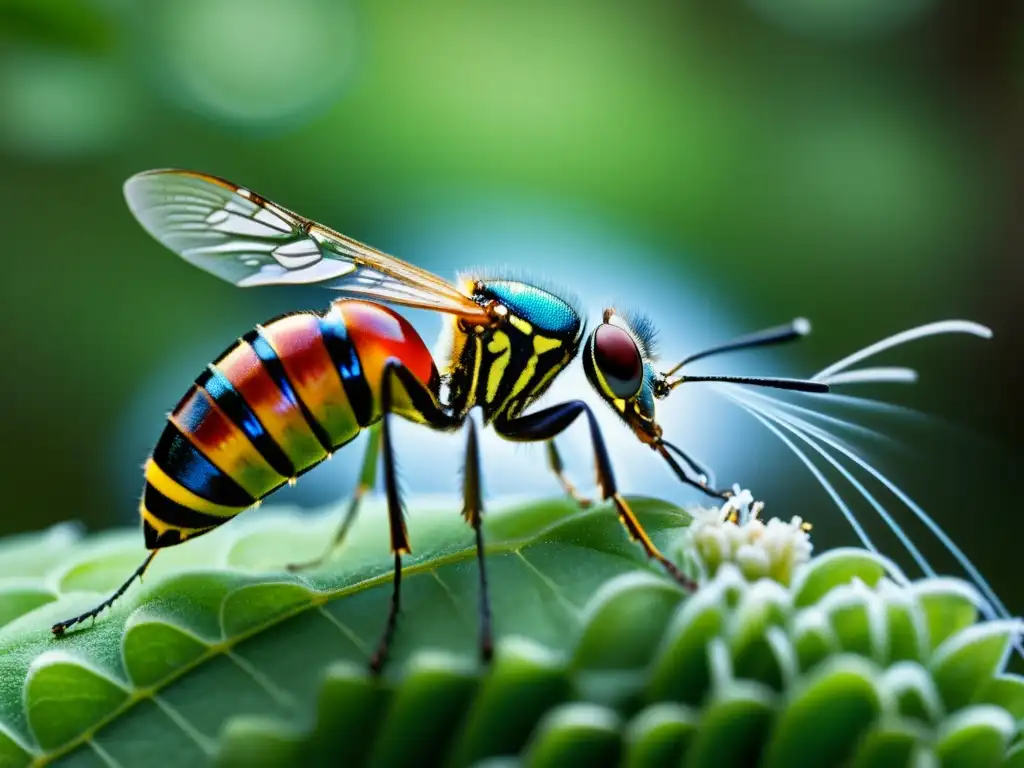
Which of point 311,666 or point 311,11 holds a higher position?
point 311,11


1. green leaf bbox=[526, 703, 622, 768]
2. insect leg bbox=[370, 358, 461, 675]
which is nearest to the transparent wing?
insect leg bbox=[370, 358, 461, 675]

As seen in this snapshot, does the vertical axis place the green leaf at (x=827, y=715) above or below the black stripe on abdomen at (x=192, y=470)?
above

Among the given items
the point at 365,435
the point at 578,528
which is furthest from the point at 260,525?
the point at 578,528

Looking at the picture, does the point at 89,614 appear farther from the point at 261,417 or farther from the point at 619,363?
the point at 619,363

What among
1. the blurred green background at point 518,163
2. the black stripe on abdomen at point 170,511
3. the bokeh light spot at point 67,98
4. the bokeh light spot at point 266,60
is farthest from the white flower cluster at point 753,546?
the bokeh light spot at point 67,98

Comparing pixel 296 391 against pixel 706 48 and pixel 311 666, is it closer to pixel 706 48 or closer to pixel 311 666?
pixel 311 666

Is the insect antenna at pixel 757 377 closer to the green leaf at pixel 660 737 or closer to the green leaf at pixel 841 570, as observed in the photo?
the green leaf at pixel 841 570

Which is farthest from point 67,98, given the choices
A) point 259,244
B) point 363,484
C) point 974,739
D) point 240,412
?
point 974,739
